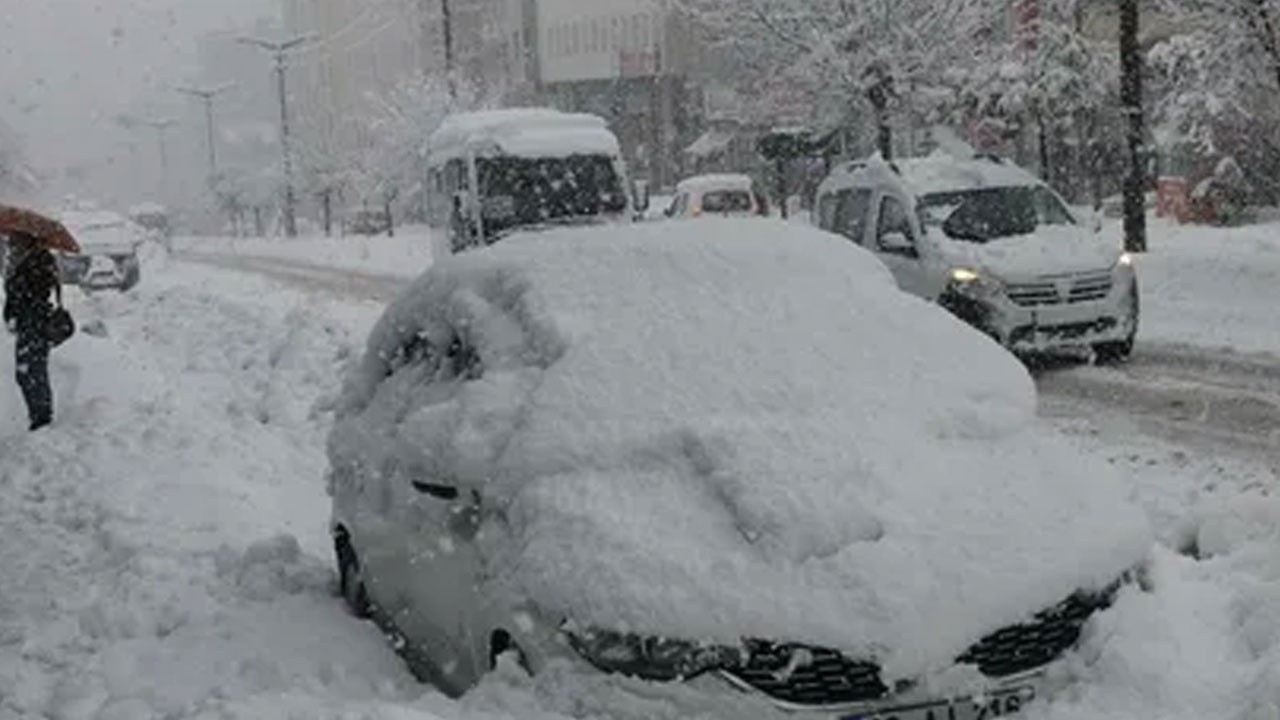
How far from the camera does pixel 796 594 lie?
4.59 meters

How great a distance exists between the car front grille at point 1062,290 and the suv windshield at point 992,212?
3.13 ft

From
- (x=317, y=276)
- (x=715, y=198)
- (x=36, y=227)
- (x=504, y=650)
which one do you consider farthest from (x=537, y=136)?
(x=317, y=276)

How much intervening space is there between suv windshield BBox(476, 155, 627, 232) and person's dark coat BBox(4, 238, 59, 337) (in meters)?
8.29

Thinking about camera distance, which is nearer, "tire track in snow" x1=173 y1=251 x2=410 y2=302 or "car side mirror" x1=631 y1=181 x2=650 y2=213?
"car side mirror" x1=631 y1=181 x2=650 y2=213

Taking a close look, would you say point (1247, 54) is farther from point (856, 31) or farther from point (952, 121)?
point (952, 121)

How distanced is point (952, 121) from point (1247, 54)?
14.5 m

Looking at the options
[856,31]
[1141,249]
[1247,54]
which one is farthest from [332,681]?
[856,31]

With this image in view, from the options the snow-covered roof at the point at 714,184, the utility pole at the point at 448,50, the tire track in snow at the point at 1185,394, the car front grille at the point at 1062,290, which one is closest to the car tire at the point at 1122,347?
the tire track in snow at the point at 1185,394

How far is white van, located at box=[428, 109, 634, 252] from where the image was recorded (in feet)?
68.4

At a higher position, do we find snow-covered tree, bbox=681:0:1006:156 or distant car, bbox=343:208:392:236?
snow-covered tree, bbox=681:0:1006:156

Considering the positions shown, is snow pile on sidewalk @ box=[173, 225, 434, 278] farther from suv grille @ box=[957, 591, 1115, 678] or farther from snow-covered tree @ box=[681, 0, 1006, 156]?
suv grille @ box=[957, 591, 1115, 678]

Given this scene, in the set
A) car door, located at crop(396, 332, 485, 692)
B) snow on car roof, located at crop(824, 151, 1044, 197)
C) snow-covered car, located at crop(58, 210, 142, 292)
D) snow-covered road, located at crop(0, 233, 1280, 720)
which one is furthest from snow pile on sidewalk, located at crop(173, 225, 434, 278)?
car door, located at crop(396, 332, 485, 692)

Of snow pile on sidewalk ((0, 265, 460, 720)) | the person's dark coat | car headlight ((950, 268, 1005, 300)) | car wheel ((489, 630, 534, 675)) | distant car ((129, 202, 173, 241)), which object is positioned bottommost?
distant car ((129, 202, 173, 241))

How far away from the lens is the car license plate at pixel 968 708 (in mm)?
4496
